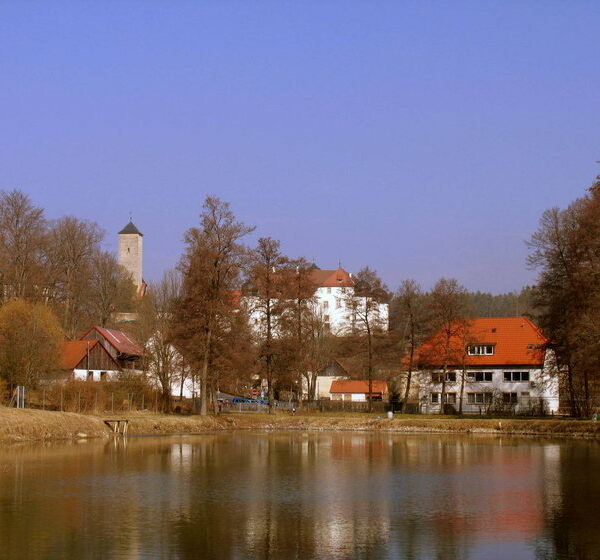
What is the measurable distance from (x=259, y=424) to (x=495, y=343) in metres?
23.4

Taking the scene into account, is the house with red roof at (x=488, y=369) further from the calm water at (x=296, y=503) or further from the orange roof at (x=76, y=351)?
the orange roof at (x=76, y=351)

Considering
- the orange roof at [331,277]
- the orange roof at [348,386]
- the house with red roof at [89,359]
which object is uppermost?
the orange roof at [331,277]

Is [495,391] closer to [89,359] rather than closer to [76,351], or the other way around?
[89,359]

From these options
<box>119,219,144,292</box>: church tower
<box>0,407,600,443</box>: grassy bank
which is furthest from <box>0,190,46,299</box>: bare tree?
<box>119,219,144,292</box>: church tower

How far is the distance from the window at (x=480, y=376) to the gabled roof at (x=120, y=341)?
26523 millimetres

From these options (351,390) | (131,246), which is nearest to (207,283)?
(351,390)

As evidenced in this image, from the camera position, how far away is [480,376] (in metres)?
71.6

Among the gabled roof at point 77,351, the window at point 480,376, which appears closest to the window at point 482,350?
the window at point 480,376

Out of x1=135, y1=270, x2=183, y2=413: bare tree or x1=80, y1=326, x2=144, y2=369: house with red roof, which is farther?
x1=80, y1=326, x2=144, y2=369: house with red roof

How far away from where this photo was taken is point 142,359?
65.5m

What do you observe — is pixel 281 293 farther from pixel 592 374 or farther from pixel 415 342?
pixel 592 374

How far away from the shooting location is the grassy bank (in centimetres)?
4378

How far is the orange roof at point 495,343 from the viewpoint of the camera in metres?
66.5

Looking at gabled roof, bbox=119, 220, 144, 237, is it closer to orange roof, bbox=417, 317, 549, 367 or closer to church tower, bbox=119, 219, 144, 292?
church tower, bbox=119, 219, 144, 292
